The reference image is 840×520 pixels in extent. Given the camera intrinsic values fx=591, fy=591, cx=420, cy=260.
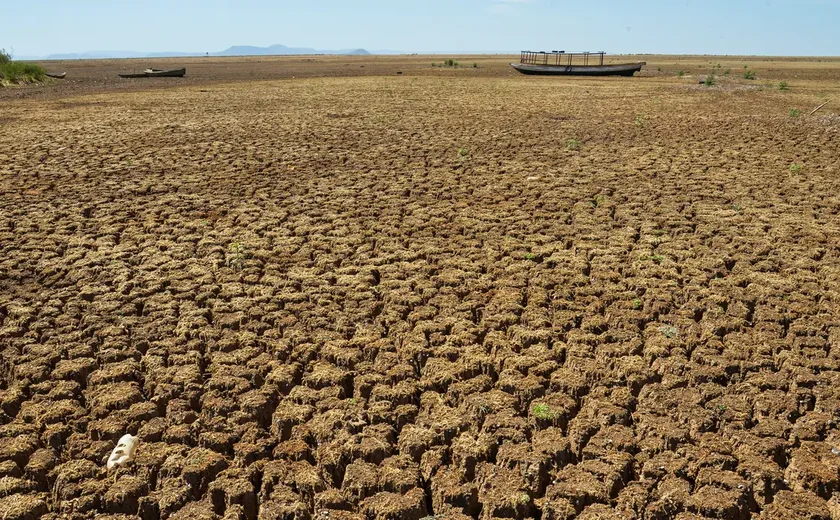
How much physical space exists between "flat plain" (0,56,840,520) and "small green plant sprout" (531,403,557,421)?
0.02 metres

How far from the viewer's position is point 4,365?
3547 millimetres

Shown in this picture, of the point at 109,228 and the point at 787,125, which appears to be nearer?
the point at 109,228

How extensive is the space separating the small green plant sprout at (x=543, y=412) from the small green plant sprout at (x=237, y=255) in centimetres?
287

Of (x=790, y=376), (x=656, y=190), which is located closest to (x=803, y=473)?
(x=790, y=376)

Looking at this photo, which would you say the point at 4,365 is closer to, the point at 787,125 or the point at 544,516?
the point at 544,516

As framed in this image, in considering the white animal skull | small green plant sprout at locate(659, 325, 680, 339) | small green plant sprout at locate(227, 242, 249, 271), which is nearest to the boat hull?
small green plant sprout at locate(227, 242, 249, 271)

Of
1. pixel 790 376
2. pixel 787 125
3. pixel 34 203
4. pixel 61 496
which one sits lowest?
pixel 61 496

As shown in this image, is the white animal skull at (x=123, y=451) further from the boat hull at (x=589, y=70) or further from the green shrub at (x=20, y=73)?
the boat hull at (x=589, y=70)

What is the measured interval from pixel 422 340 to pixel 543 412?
986 millimetres

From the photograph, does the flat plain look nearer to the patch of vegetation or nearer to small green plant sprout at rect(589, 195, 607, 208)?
small green plant sprout at rect(589, 195, 607, 208)

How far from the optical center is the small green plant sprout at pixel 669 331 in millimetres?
3822

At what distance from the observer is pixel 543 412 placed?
307 centimetres

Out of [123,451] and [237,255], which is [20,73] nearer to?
[237,255]

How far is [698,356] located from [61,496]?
134 inches
